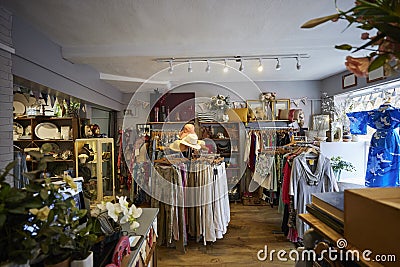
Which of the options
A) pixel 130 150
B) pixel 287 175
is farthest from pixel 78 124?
pixel 287 175

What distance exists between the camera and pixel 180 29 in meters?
2.47

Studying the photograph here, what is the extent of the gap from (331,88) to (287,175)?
7.82 ft

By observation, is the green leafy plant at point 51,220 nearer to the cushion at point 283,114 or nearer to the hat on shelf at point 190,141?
the hat on shelf at point 190,141

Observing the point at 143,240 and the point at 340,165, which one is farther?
the point at 340,165

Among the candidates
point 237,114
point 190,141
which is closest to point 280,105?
point 237,114

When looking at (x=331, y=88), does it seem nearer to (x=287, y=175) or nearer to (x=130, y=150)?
(x=287, y=175)

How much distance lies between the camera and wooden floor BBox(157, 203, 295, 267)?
262 cm

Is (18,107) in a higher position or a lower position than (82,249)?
higher

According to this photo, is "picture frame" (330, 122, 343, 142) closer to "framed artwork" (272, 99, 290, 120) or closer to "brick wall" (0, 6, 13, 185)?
"framed artwork" (272, 99, 290, 120)

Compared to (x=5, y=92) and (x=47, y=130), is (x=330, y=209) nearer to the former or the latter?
(x=5, y=92)

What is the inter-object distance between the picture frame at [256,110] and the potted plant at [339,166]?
1735 millimetres

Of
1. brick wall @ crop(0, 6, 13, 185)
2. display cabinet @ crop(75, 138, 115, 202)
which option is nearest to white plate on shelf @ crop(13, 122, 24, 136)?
display cabinet @ crop(75, 138, 115, 202)

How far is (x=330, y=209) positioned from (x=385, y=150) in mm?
2558

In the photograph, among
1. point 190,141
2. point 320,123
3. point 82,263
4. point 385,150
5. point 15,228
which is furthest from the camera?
point 320,123
